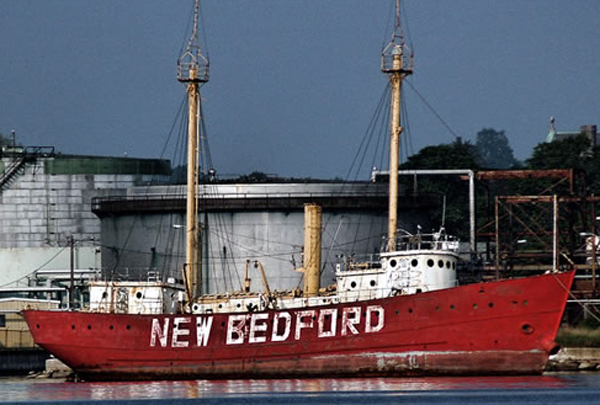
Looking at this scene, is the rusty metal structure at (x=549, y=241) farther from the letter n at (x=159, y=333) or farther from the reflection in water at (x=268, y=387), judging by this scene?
the letter n at (x=159, y=333)

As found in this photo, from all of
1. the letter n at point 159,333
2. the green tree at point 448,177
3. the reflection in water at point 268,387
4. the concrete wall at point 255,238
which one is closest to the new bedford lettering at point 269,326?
the letter n at point 159,333

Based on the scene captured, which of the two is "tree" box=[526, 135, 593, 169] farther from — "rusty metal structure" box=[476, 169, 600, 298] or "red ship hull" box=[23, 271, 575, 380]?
"red ship hull" box=[23, 271, 575, 380]

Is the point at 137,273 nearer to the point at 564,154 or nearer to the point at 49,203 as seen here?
the point at 49,203

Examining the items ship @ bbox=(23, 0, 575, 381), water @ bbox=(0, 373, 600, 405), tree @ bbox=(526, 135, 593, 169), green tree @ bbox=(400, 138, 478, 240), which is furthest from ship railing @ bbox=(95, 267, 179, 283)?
tree @ bbox=(526, 135, 593, 169)

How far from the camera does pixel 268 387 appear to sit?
67.5 metres

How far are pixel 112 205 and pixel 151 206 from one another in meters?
3.54

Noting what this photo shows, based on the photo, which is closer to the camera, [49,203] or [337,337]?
[337,337]

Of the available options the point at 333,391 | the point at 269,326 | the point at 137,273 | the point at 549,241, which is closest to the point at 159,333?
the point at 269,326

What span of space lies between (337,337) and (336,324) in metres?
0.57

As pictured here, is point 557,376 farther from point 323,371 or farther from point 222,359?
point 222,359

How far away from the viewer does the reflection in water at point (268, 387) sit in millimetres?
64062

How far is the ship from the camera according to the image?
6781cm

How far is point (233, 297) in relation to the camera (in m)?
75.4

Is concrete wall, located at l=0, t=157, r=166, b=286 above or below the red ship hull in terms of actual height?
above
